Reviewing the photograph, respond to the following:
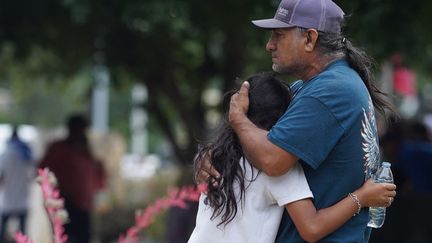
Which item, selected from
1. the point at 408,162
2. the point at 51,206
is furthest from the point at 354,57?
the point at 408,162

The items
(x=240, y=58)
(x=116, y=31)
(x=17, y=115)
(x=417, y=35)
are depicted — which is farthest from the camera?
(x=17, y=115)

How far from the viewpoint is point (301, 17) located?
3.45 meters

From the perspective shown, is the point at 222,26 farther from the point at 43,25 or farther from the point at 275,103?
the point at 275,103

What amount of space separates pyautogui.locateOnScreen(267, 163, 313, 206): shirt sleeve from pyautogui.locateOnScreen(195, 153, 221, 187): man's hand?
187 millimetres

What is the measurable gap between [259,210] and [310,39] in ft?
1.92

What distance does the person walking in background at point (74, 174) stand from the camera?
35.3ft

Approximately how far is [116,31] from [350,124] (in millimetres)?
6802

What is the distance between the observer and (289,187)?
3354mm

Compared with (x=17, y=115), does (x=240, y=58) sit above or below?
above

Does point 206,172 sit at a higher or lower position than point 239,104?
lower

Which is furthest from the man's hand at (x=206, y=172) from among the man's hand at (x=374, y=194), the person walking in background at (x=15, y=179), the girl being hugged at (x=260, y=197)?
the person walking in background at (x=15, y=179)

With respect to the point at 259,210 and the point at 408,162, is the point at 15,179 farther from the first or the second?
the point at 259,210

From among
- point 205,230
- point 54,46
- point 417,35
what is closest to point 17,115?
point 54,46

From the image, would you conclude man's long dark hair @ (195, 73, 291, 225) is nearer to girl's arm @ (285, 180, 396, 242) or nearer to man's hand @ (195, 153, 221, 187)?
man's hand @ (195, 153, 221, 187)
